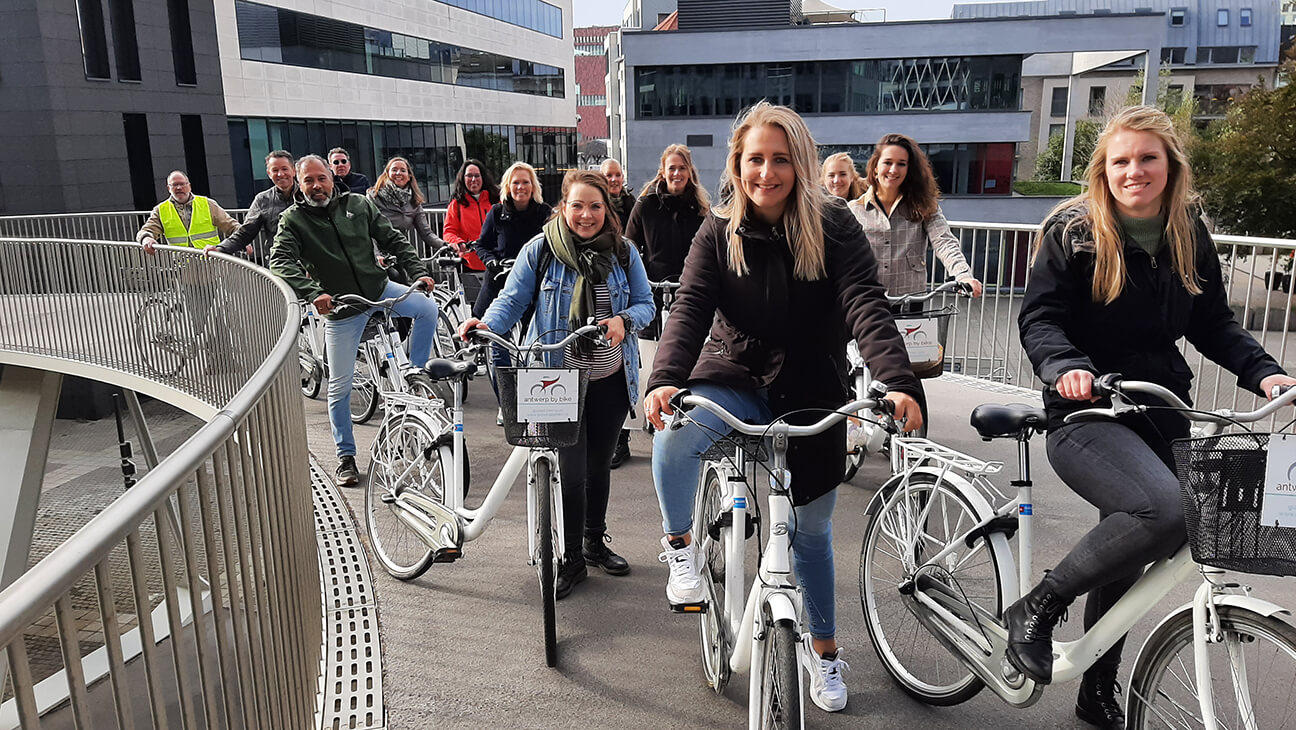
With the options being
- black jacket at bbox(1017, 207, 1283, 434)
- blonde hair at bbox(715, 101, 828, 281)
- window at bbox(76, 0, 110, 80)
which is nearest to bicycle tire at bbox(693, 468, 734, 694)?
blonde hair at bbox(715, 101, 828, 281)

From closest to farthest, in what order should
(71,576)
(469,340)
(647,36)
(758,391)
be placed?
(71,576) < (758,391) < (469,340) < (647,36)

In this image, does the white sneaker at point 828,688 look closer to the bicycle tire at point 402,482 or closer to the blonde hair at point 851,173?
the bicycle tire at point 402,482

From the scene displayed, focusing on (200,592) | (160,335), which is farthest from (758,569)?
(160,335)

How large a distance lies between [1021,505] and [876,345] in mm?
662

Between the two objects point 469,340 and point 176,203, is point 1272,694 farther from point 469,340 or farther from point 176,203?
point 176,203

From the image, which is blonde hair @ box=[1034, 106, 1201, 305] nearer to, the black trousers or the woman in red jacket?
the black trousers

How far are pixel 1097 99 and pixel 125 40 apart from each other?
6030 cm

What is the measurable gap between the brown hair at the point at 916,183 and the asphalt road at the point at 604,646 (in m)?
1.65

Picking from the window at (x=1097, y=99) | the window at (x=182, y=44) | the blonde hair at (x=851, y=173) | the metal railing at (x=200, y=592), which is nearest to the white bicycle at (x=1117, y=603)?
the metal railing at (x=200, y=592)

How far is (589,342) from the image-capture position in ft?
14.2

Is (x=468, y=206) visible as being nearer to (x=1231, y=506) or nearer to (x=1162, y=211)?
(x=1162, y=211)

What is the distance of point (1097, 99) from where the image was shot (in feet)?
216

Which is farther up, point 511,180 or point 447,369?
point 511,180

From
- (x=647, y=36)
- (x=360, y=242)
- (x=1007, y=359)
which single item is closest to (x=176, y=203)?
(x=360, y=242)
